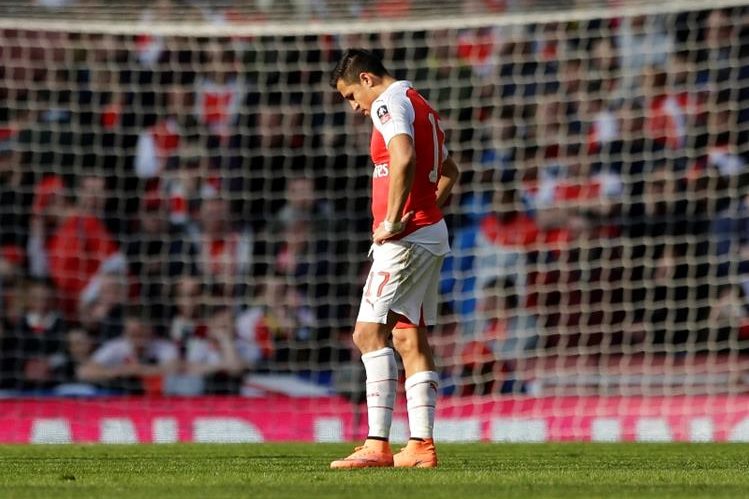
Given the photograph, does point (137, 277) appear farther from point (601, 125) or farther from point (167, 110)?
point (601, 125)

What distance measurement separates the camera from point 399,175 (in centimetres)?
525

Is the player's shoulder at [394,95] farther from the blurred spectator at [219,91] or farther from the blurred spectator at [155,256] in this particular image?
the blurred spectator at [219,91]

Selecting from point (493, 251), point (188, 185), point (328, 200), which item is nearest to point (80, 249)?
point (188, 185)

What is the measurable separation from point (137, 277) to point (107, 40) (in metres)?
2.02

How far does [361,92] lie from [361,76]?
62 millimetres

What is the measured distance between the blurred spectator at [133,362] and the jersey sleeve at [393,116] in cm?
506

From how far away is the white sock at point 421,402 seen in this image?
215 inches

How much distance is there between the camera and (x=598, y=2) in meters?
10.1

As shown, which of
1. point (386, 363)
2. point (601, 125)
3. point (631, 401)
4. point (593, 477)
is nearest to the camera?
point (593, 477)

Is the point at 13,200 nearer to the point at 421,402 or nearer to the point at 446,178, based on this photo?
the point at 446,178

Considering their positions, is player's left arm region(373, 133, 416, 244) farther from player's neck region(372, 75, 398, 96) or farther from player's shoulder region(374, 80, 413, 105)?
player's neck region(372, 75, 398, 96)

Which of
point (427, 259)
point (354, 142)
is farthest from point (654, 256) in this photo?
point (427, 259)

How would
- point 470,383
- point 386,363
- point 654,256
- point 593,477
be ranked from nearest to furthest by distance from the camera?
point 593,477 < point 386,363 < point 470,383 < point 654,256

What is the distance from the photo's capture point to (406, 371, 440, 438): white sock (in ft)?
17.9
